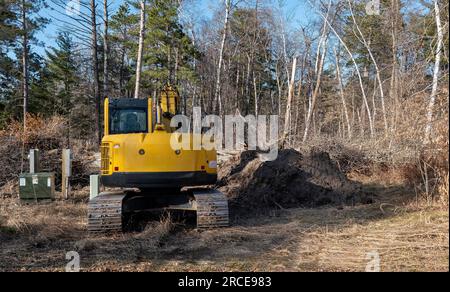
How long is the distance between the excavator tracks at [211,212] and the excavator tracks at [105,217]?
1328 mm

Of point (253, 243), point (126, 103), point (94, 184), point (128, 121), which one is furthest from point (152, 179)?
point (94, 184)

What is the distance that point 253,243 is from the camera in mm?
6543

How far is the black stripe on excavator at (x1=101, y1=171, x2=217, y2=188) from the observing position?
23.3ft

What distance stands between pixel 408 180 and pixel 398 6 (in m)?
13.1

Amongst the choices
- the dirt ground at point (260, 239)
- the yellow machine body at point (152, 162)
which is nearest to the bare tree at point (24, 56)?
the dirt ground at point (260, 239)

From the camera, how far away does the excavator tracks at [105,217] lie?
23.0ft

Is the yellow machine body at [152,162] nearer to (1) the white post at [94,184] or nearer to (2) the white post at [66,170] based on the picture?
(1) the white post at [94,184]

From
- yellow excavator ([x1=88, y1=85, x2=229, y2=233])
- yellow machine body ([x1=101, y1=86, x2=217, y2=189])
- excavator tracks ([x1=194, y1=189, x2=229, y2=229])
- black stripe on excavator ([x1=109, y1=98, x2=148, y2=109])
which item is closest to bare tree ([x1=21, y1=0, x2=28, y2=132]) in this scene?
black stripe on excavator ([x1=109, y1=98, x2=148, y2=109])

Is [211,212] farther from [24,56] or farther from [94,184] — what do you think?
[24,56]

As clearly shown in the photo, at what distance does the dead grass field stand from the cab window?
1763 millimetres

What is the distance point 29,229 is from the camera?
7.28 metres

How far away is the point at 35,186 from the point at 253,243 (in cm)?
643
